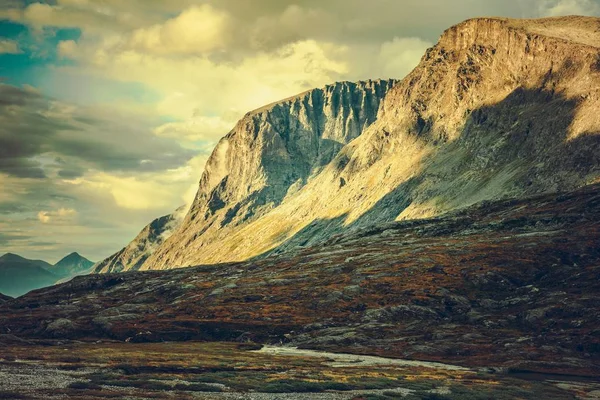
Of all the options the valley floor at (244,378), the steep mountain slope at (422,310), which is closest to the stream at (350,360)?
the valley floor at (244,378)

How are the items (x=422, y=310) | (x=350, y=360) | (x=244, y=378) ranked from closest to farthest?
1. (x=244, y=378)
2. (x=350, y=360)
3. (x=422, y=310)

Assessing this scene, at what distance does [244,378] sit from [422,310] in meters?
78.0

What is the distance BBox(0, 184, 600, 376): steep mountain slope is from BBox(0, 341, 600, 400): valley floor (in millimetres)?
17415

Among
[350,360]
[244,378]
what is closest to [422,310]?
[350,360]

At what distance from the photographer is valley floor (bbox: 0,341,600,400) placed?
7231 centimetres

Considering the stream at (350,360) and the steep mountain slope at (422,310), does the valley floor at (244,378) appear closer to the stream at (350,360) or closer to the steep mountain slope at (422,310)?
the stream at (350,360)

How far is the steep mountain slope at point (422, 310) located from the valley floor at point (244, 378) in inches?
686

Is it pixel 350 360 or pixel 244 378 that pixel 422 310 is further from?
pixel 244 378

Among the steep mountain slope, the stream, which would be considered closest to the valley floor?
the stream

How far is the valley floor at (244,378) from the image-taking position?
237ft

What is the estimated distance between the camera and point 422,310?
152 metres

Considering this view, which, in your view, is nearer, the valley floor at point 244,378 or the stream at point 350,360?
the valley floor at point 244,378

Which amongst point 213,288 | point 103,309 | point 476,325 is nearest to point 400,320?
point 476,325

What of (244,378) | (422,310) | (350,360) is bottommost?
(350,360)
